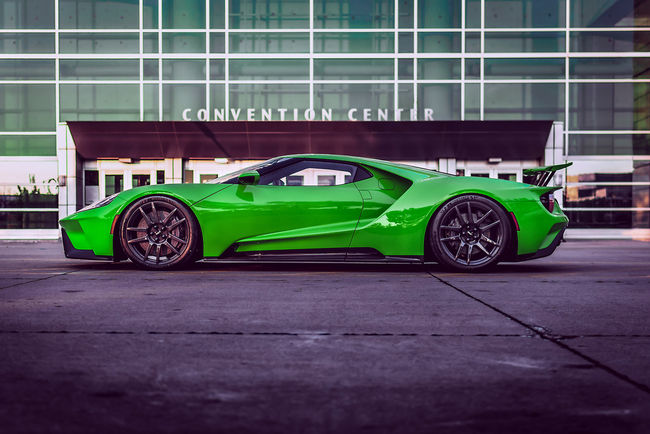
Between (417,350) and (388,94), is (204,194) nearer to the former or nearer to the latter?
(417,350)

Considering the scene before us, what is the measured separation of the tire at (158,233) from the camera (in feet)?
20.7

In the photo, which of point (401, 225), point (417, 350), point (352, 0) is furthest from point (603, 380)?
point (352, 0)

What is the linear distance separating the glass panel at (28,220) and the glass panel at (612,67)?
57.2ft

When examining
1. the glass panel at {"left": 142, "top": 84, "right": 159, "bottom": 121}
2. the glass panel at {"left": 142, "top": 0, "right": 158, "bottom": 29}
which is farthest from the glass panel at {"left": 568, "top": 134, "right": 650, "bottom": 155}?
the glass panel at {"left": 142, "top": 0, "right": 158, "bottom": 29}

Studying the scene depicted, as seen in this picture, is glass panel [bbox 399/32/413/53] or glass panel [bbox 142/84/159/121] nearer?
glass panel [bbox 142/84/159/121]

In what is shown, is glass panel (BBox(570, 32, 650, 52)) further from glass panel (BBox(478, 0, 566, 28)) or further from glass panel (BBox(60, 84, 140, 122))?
glass panel (BBox(60, 84, 140, 122))

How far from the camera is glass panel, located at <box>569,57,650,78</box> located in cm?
2103

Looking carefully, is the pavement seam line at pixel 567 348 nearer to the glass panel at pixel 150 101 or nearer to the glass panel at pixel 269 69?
the glass panel at pixel 269 69

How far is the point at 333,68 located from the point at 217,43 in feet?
12.7

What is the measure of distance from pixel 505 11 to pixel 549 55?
2009mm

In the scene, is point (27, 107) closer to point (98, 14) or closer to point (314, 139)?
point (98, 14)

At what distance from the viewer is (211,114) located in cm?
2109

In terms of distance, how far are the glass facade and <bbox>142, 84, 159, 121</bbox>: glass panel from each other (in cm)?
3

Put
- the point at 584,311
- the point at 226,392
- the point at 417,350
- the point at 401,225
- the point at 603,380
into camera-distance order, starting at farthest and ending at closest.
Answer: the point at 401,225 < the point at 584,311 < the point at 417,350 < the point at 603,380 < the point at 226,392
